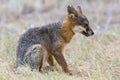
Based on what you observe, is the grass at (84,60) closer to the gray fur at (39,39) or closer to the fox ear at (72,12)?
the gray fur at (39,39)

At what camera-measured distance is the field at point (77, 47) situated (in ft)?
26.6

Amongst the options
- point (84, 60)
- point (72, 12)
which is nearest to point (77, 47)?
point (84, 60)

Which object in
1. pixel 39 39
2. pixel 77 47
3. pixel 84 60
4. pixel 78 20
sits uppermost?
pixel 78 20

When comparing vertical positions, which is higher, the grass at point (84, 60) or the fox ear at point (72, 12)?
the fox ear at point (72, 12)

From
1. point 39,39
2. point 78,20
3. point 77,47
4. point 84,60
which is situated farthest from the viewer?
point 77,47

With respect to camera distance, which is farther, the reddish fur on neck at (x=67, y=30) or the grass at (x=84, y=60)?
the reddish fur on neck at (x=67, y=30)

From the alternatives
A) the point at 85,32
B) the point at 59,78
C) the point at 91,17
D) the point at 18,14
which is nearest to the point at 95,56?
the point at 85,32

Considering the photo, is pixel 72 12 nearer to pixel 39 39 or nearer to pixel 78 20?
pixel 78 20

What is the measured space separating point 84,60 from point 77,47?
0.95m

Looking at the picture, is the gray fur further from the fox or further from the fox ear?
the fox ear

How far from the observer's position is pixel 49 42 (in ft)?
29.2

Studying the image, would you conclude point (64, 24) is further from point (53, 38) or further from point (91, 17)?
point (91, 17)

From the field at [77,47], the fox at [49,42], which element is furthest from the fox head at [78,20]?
the field at [77,47]

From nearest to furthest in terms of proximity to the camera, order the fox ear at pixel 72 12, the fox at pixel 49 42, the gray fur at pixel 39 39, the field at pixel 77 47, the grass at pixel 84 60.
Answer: the grass at pixel 84 60 → the field at pixel 77 47 → the fox at pixel 49 42 → the gray fur at pixel 39 39 → the fox ear at pixel 72 12
